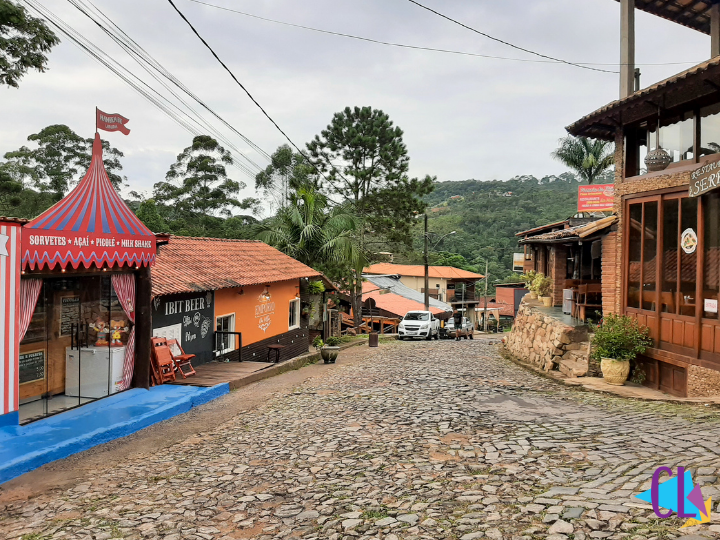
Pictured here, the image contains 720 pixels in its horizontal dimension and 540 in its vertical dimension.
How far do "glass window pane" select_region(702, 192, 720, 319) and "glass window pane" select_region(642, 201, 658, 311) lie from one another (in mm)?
1420

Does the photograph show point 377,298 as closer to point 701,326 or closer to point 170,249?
point 170,249

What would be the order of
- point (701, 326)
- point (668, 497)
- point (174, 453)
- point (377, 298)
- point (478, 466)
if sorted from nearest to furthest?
1. point (668, 497)
2. point (478, 466)
3. point (174, 453)
4. point (701, 326)
5. point (377, 298)

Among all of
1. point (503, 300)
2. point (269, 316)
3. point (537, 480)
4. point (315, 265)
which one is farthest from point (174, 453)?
point (503, 300)

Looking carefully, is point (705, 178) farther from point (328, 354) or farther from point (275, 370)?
point (328, 354)

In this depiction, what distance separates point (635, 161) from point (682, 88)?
85.0 inches

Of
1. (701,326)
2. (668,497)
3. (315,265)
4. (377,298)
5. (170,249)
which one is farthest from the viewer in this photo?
(377,298)

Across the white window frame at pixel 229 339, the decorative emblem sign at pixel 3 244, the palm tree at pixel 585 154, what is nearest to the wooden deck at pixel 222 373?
the white window frame at pixel 229 339

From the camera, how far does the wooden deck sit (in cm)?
1205

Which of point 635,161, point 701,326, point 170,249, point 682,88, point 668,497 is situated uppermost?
point 682,88

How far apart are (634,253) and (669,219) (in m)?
1.32

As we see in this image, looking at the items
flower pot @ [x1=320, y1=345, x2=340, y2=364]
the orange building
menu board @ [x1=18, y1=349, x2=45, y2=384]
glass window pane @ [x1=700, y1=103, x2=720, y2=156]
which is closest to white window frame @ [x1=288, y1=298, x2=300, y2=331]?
the orange building

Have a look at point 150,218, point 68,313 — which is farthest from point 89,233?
point 150,218

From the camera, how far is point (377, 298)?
3941 centimetres

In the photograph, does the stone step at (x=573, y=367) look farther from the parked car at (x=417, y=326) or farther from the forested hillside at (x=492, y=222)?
the forested hillside at (x=492, y=222)
